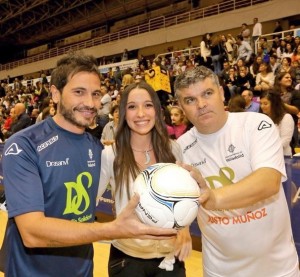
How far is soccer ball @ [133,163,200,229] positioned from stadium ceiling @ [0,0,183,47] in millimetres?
24697

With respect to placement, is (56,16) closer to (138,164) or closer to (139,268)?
(138,164)

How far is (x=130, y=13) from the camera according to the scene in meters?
27.8

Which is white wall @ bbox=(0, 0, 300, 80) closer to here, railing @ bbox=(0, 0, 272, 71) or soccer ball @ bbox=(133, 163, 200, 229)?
railing @ bbox=(0, 0, 272, 71)

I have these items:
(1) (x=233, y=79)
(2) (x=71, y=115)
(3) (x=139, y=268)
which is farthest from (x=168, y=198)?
(1) (x=233, y=79)

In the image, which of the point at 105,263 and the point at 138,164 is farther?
the point at 105,263

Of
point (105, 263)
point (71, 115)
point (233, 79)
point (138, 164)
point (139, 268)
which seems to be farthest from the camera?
point (233, 79)

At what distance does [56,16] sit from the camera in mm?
33094

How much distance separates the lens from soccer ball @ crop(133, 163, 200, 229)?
4.73ft

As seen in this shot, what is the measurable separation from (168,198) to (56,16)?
3463 cm

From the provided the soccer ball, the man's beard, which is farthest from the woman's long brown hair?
the soccer ball

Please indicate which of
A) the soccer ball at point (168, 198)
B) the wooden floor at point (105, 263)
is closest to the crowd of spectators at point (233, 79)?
the wooden floor at point (105, 263)

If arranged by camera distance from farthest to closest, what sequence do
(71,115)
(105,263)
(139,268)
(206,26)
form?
1. (206,26)
2. (105,263)
3. (139,268)
4. (71,115)

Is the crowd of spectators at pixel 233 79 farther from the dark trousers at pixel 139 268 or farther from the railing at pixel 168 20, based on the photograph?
the railing at pixel 168 20

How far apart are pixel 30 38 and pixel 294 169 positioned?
37550 millimetres
